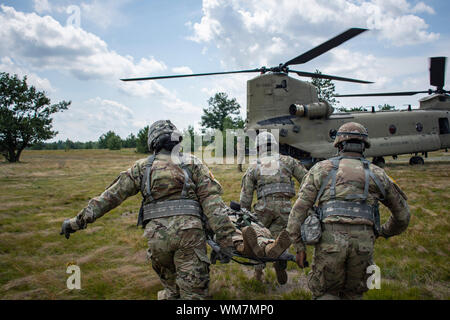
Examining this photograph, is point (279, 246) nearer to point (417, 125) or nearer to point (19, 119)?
point (417, 125)

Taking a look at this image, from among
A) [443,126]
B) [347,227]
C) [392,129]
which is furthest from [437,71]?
[347,227]

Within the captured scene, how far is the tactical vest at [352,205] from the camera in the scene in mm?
2922

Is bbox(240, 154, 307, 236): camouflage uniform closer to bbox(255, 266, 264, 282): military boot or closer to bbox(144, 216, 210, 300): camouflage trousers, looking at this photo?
bbox(255, 266, 264, 282): military boot

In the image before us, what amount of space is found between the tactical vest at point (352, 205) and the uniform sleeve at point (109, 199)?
1.95 meters

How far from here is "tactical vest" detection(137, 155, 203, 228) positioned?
3.14 m

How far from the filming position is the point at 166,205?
3162 millimetres

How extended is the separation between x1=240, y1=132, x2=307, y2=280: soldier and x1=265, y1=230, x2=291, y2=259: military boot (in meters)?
1.38

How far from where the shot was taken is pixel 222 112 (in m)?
68.8

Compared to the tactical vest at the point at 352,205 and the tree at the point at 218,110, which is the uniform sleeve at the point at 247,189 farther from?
the tree at the point at 218,110

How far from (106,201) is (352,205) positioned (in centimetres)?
247

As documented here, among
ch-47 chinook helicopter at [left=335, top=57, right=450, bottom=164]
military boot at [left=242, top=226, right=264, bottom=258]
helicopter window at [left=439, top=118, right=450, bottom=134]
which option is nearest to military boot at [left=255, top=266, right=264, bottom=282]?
military boot at [left=242, top=226, right=264, bottom=258]
